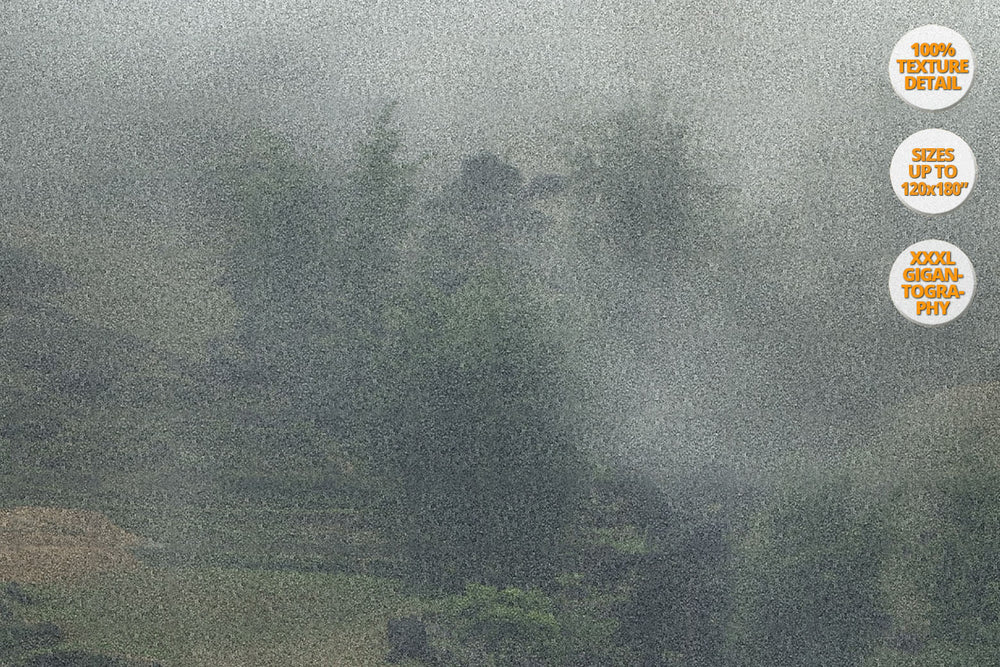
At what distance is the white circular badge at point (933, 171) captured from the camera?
101 inches

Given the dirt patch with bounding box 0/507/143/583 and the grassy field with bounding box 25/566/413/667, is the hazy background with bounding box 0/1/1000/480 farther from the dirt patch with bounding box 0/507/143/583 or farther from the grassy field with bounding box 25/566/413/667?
the grassy field with bounding box 25/566/413/667

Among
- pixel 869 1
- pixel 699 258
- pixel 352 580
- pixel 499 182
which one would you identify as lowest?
pixel 352 580

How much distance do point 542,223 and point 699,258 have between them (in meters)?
0.39

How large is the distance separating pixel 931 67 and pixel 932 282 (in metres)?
0.52

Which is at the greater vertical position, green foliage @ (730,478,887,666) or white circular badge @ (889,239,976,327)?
white circular badge @ (889,239,976,327)

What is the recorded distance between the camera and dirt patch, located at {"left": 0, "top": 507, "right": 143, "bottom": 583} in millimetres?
2611

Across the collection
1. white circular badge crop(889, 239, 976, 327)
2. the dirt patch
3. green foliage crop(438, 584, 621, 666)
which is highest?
white circular badge crop(889, 239, 976, 327)

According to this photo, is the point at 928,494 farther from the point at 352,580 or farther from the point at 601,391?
the point at 352,580

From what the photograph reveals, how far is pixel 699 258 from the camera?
2.61 metres

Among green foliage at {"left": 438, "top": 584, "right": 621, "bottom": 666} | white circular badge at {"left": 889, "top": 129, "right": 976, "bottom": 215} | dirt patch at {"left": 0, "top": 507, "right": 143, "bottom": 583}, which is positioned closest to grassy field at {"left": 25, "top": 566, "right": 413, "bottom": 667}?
dirt patch at {"left": 0, "top": 507, "right": 143, "bottom": 583}

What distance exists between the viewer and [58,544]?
2.61m

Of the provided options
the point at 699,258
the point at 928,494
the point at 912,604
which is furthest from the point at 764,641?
the point at 699,258

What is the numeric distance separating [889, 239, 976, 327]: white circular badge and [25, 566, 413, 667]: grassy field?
144 cm

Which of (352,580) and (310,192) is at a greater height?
(310,192)
